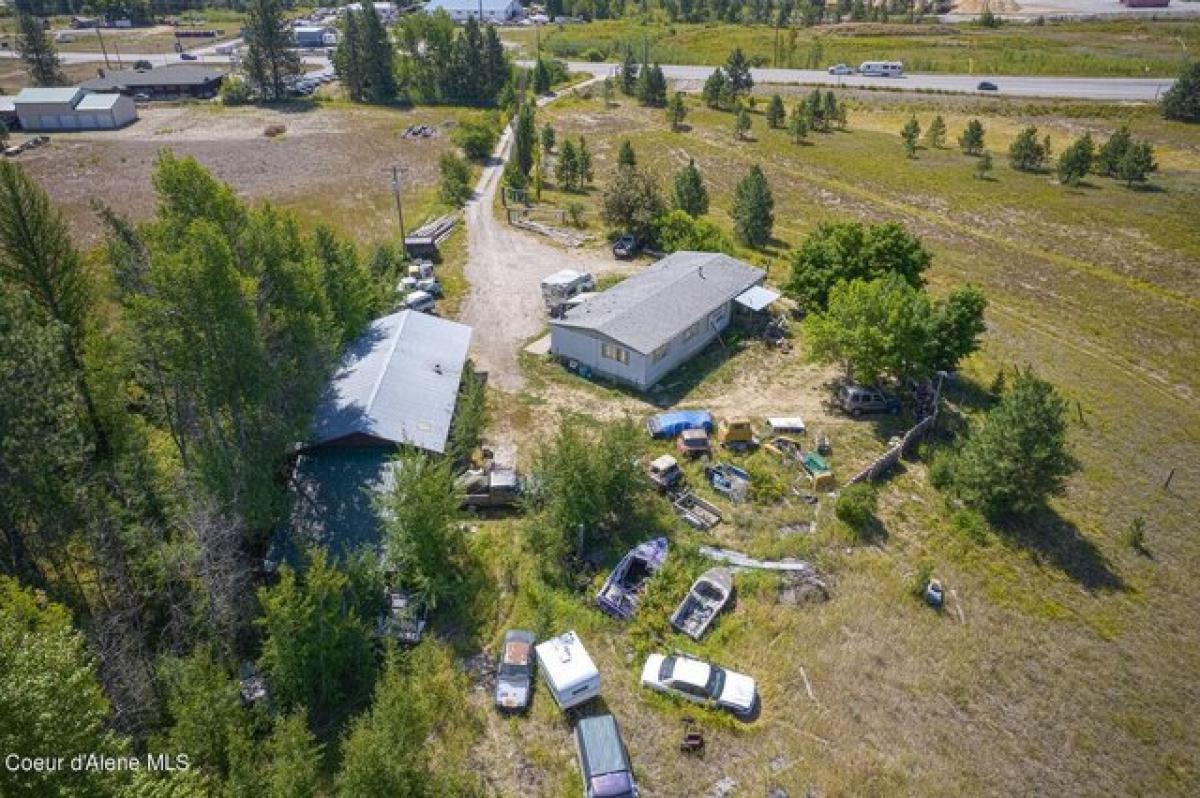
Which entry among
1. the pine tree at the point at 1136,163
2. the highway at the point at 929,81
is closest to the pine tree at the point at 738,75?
the highway at the point at 929,81

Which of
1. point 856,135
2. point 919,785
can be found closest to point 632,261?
point 919,785

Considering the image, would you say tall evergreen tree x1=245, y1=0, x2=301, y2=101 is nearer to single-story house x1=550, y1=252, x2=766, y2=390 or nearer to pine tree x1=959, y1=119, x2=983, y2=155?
single-story house x1=550, y1=252, x2=766, y2=390

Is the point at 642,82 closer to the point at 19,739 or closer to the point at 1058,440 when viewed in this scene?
the point at 1058,440

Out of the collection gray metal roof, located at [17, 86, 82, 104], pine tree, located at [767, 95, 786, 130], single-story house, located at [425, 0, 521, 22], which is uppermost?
single-story house, located at [425, 0, 521, 22]

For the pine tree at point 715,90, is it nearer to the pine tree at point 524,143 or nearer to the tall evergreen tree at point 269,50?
the pine tree at point 524,143

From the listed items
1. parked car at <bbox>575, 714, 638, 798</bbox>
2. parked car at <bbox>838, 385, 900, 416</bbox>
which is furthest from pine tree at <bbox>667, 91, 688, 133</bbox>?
parked car at <bbox>575, 714, 638, 798</bbox>

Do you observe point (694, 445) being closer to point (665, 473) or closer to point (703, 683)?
point (665, 473)
